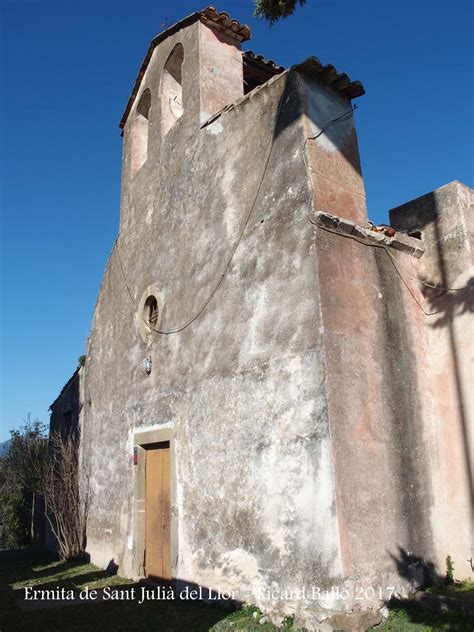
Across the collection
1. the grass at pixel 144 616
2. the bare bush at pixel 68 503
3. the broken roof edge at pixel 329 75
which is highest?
the broken roof edge at pixel 329 75

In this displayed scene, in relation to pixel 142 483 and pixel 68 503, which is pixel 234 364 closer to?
pixel 142 483

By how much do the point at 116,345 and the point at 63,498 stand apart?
352cm

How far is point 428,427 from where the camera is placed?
6082 millimetres

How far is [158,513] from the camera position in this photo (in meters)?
8.00

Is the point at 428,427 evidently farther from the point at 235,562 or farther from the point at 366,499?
the point at 235,562

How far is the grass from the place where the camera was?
4730mm

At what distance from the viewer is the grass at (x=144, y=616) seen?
473cm

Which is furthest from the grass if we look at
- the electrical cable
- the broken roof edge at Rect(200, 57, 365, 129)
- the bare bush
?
the broken roof edge at Rect(200, 57, 365, 129)

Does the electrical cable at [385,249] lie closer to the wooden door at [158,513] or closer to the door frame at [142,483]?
the door frame at [142,483]

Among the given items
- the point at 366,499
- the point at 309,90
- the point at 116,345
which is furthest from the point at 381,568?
the point at 116,345

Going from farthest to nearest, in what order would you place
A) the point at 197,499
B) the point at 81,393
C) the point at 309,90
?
1. the point at 81,393
2. the point at 197,499
3. the point at 309,90

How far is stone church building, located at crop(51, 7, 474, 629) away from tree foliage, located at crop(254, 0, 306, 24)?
24.4 inches

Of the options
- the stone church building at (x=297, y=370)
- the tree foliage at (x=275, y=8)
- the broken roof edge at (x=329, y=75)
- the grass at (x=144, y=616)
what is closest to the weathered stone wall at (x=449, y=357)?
the stone church building at (x=297, y=370)

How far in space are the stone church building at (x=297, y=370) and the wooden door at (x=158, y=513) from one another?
0.04 m
